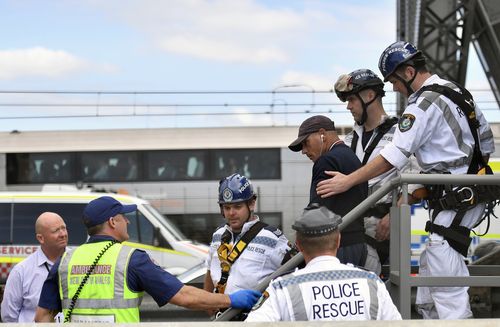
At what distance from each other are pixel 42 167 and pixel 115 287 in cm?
2143

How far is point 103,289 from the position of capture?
3.95 meters

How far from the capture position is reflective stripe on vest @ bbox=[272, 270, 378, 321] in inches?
127

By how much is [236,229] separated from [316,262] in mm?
1630

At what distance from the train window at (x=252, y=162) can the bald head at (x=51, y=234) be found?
17934mm

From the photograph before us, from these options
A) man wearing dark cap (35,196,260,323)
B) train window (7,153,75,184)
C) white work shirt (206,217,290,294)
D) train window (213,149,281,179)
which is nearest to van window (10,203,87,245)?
train window (7,153,75,184)

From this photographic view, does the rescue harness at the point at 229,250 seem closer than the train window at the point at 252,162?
Yes

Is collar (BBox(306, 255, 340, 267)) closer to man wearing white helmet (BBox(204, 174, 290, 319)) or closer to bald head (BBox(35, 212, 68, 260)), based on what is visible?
man wearing white helmet (BBox(204, 174, 290, 319))

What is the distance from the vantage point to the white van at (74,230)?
50.9 feet

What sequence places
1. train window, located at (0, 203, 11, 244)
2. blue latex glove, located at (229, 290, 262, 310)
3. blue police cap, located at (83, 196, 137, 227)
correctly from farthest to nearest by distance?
1. train window, located at (0, 203, 11, 244)
2. blue police cap, located at (83, 196, 137, 227)
3. blue latex glove, located at (229, 290, 262, 310)

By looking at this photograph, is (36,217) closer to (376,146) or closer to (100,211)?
(376,146)

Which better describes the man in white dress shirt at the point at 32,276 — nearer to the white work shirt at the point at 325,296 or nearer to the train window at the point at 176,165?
the white work shirt at the point at 325,296

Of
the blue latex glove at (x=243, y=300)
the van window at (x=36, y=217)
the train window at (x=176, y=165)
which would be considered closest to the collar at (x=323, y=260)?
the blue latex glove at (x=243, y=300)

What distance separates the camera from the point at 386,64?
4.64m

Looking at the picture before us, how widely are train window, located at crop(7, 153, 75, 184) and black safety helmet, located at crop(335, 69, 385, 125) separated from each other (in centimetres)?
2047
